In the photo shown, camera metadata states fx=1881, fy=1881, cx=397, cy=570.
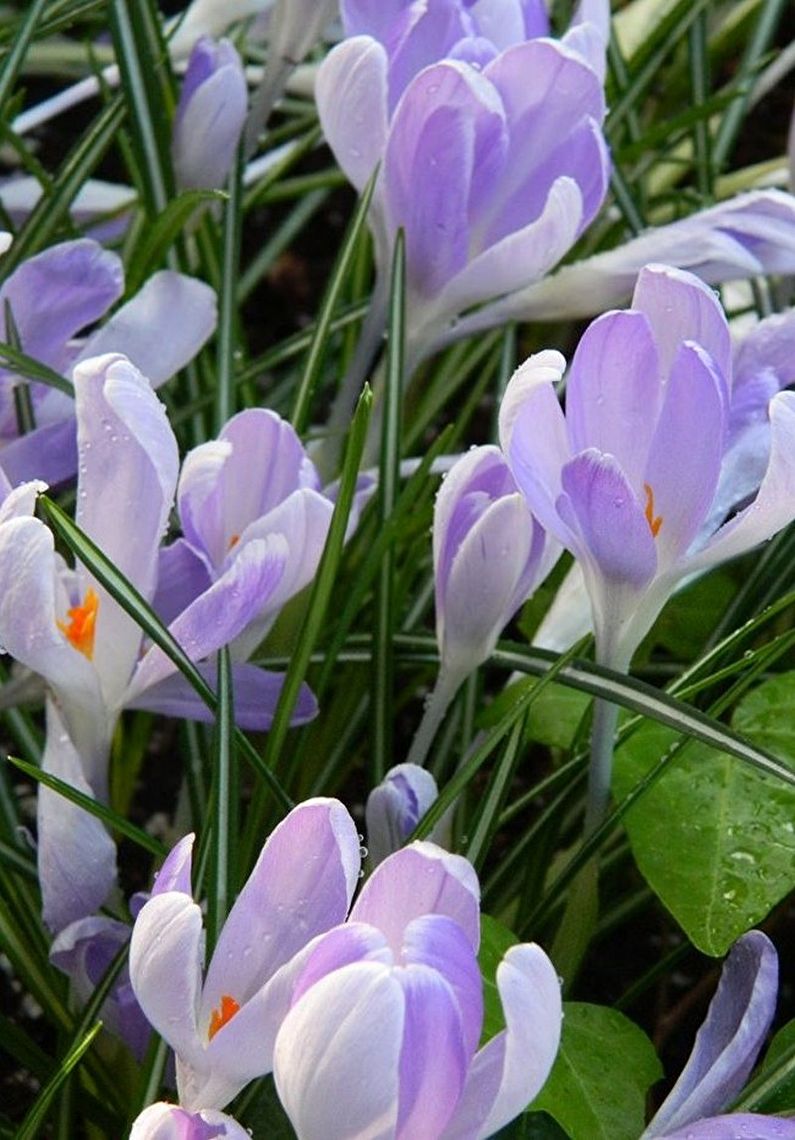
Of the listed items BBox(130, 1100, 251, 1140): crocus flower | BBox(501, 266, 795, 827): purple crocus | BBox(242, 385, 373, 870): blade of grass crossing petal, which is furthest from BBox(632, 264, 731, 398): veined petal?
BBox(130, 1100, 251, 1140): crocus flower

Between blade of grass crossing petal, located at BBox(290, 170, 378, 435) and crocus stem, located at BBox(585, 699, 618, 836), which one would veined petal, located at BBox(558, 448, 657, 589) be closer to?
crocus stem, located at BBox(585, 699, 618, 836)

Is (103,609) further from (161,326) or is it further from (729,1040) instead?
(729,1040)

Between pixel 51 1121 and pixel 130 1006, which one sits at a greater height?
pixel 130 1006

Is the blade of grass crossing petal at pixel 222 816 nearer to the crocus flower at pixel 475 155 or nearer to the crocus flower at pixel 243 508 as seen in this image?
the crocus flower at pixel 243 508

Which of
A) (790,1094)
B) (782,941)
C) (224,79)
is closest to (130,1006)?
(790,1094)

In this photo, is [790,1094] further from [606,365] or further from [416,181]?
[416,181]

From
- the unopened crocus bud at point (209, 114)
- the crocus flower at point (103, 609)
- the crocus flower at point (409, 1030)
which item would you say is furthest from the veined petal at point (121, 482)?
the unopened crocus bud at point (209, 114)

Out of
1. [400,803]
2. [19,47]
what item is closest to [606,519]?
[400,803]
